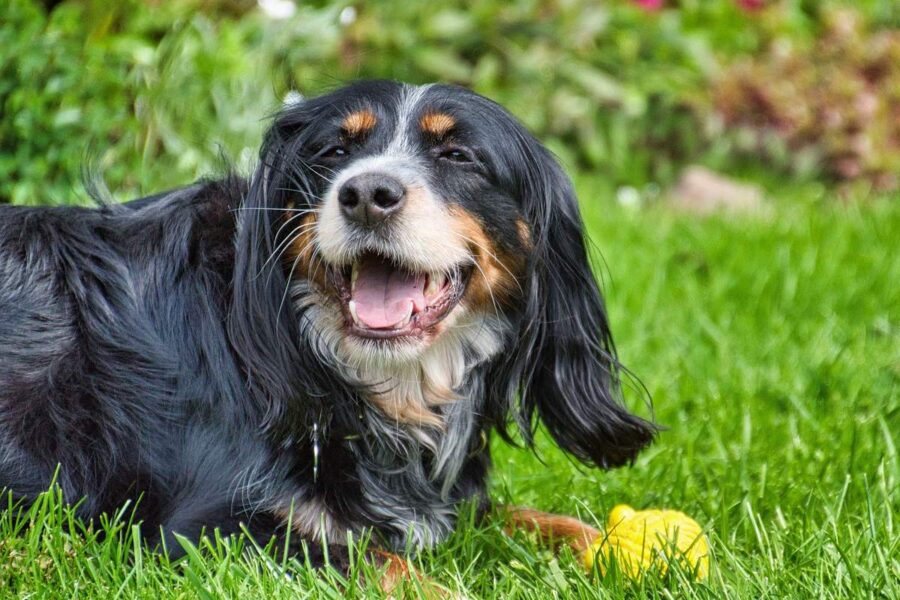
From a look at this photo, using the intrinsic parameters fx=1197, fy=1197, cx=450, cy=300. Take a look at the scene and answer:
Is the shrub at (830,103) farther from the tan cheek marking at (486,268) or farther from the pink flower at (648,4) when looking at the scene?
the tan cheek marking at (486,268)

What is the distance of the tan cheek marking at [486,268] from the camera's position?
283cm

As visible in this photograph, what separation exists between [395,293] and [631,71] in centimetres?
520

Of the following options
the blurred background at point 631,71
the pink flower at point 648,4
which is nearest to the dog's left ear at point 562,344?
the blurred background at point 631,71

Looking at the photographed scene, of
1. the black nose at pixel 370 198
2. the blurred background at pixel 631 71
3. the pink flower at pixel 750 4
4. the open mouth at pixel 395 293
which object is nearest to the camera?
the black nose at pixel 370 198

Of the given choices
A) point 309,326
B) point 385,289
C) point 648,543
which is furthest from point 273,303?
point 648,543

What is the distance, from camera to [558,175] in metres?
3.03

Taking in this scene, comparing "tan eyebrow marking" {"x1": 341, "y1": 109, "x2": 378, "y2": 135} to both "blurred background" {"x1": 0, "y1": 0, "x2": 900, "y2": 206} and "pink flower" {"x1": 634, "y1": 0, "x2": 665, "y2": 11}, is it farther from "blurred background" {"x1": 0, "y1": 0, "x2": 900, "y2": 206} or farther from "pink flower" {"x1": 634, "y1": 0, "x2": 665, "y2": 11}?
"pink flower" {"x1": 634, "y1": 0, "x2": 665, "y2": 11}

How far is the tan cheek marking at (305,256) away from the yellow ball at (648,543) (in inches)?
35.8

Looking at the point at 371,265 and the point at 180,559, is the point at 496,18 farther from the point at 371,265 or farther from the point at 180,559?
the point at 180,559

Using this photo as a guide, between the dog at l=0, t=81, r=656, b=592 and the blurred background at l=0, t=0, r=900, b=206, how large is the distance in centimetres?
227

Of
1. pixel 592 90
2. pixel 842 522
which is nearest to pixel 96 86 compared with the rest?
pixel 842 522

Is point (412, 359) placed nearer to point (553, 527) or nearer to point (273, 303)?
point (273, 303)

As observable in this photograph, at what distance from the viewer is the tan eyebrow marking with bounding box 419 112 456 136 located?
9.43ft

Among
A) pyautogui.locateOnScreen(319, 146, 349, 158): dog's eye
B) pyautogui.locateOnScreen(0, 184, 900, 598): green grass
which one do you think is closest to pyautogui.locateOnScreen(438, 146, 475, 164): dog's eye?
pyautogui.locateOnScreen(319, 146, 349, 158): dog's eye
